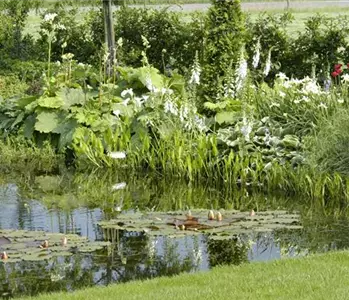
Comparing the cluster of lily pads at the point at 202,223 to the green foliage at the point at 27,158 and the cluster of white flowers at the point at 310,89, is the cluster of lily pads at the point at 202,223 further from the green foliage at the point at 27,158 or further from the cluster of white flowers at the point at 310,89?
Result: the green foliage at the point at 27,158

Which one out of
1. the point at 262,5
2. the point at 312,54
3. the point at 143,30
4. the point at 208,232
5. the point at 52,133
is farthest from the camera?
the point at 262,5

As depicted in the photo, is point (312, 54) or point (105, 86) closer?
point (105, 86)

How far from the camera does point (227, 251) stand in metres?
9.17

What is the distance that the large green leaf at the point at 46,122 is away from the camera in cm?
1447

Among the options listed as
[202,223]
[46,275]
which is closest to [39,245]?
[46,275]

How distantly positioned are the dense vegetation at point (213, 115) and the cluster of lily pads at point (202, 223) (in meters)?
1.38

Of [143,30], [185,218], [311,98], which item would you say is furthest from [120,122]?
[143,30]

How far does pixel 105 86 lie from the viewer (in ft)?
48.8

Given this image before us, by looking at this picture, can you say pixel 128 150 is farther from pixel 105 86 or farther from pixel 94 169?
pixel 105 86

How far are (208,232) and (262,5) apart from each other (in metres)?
28.7

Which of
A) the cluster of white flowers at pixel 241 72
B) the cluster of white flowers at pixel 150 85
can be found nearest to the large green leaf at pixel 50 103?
the cluster of white flowers at pixel 150 85

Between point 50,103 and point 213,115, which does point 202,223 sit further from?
point 50,103

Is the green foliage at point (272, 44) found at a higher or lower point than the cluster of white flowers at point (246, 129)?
higher

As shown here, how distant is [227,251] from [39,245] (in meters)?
1.73
